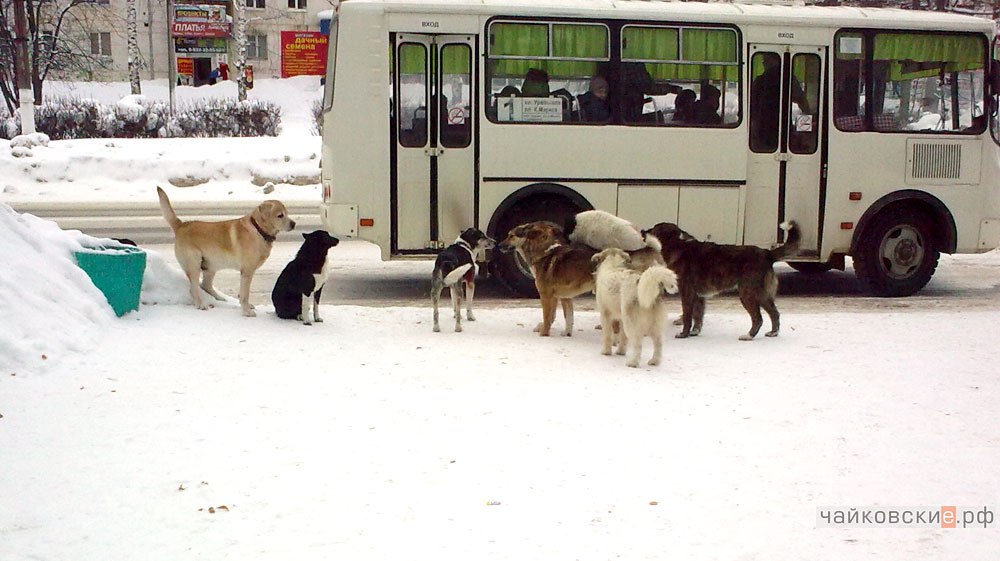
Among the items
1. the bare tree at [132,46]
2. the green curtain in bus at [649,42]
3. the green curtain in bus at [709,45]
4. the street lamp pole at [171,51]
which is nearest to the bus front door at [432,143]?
the green curtain in bus at [649,42]

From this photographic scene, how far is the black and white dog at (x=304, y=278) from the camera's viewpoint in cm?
821

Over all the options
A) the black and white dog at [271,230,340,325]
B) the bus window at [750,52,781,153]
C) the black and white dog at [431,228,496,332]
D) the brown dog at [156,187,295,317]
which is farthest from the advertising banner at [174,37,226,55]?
the black and white dog at [431,228,496,332]

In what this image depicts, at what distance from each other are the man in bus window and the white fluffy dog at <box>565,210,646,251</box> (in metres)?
2.04

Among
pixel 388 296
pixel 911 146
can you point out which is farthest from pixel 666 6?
pixel 388 296

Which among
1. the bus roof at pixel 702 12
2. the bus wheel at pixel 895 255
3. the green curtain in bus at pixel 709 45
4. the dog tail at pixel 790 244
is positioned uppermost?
the bus roof at pixel 702 12

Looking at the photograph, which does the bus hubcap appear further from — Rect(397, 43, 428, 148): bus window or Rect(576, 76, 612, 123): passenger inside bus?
Rect(397, 43, 428, 148): bus window

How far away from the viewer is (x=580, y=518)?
4.31 meters

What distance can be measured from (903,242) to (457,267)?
5414 millimetres

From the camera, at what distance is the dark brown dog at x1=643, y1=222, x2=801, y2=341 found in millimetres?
8281

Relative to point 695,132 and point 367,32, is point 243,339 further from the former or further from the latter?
point 695,132

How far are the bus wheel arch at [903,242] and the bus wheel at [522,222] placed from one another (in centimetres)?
319

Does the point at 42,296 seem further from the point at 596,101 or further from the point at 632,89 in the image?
the point at 632,89

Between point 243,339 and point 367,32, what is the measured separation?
3717 millimetres

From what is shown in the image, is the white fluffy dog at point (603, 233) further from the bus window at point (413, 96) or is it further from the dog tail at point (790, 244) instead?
the bus window at point (413, 96)
